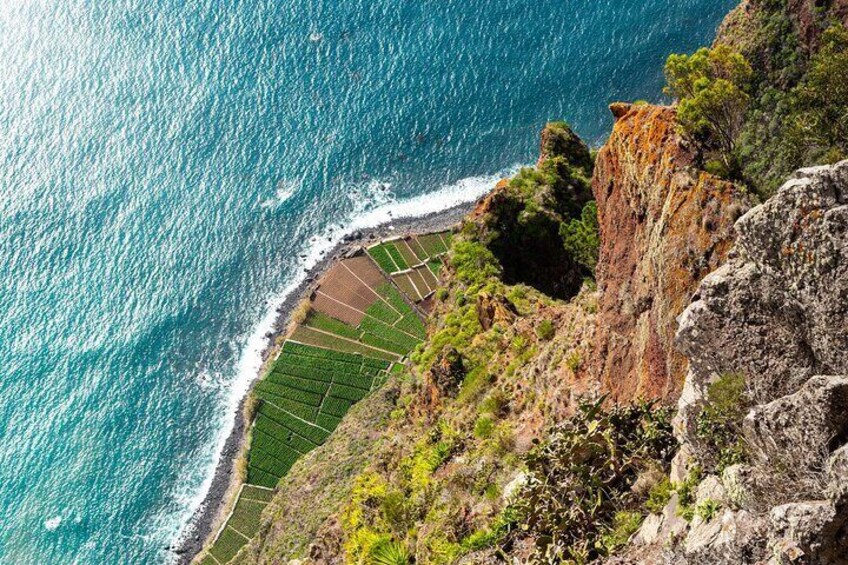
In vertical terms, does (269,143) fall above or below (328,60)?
below

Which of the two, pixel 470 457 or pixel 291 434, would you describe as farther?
pixel 291 434

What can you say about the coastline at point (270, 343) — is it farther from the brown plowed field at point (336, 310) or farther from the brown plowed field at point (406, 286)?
the brown plowed field at point (406, 286)

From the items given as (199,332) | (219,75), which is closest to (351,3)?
(219,75)

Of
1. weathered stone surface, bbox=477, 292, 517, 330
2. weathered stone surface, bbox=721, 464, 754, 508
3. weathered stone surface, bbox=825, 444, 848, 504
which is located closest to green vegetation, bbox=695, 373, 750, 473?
weathered stone surface, bbox=721, 464, 754, 508

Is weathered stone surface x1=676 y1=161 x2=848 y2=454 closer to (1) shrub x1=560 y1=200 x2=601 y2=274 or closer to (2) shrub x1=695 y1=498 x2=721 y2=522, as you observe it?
(2) shrub x1=695 y1=498 x2=721 y2=522

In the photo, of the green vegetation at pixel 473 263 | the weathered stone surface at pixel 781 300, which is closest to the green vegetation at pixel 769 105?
the weathered stone surface at pixel 781 300

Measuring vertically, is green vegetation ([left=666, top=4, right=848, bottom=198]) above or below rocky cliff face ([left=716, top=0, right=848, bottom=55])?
below

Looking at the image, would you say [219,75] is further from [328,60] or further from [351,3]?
[351,3]
